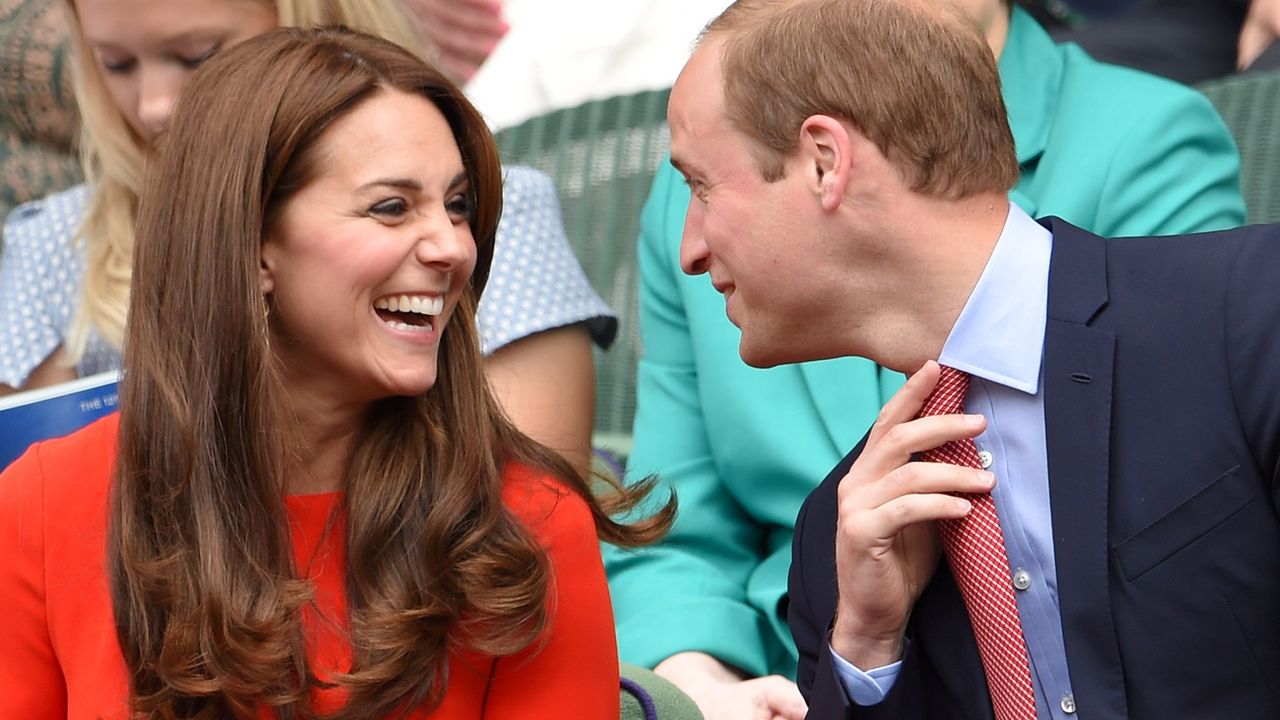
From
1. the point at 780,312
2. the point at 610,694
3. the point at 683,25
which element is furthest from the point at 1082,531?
the point at 683,25

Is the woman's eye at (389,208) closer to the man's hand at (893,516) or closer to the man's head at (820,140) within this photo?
the man's head at (820,140)

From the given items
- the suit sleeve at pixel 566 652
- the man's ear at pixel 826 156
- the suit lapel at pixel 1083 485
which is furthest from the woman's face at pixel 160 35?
the suit lapel at pixel 1083 485

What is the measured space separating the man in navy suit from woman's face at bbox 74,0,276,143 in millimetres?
1109

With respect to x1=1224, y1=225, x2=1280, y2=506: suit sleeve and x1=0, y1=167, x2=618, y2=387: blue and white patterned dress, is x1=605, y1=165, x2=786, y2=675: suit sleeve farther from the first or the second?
x1=1224, y1=225, x2=1280, y2=506: suit sleeve

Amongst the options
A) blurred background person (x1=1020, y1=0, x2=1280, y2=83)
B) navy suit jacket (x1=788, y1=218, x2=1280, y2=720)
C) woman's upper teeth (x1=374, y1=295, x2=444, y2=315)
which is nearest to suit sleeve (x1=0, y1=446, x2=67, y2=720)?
woman's upper teeth (x1=374, y1=295, x2=444, y2=315)

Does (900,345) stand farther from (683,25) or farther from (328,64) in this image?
(683,25)

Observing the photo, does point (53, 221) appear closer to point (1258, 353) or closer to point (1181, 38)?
point (1258, 353)

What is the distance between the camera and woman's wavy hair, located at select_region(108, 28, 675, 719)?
2104mm

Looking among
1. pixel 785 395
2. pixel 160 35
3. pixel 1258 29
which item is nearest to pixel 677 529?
pixel 785 395

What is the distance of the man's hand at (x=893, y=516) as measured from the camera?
6.45ft

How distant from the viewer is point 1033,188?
2.76m

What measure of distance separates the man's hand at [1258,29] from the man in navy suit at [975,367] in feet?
6.49

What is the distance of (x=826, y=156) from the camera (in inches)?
81.6

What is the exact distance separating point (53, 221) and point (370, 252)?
1463 mm
